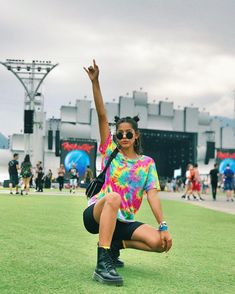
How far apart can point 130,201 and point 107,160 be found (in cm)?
37

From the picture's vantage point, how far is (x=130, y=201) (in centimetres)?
428

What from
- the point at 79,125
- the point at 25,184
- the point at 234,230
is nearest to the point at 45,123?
the point at 79,125

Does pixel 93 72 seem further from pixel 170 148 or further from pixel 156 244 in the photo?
pixel 170 148

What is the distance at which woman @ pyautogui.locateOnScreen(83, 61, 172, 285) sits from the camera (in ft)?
13.5

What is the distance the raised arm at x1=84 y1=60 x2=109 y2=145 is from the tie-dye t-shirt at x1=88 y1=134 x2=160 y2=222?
0.49 ft

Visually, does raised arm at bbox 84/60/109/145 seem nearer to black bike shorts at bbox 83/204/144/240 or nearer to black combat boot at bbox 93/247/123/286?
black bike shorts at bbox 83/204/144/240

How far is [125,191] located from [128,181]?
8cm

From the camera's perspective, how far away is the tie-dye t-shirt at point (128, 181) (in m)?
4.26

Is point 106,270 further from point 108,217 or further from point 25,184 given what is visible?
point 25,184

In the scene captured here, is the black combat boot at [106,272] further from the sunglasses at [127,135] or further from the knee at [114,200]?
the sunglasses at [127,135]

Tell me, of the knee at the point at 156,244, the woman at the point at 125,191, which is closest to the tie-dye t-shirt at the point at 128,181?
the woman at the point at 125,191

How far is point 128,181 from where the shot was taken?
167 inches

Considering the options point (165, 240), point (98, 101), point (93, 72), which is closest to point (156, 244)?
point (165, 240)

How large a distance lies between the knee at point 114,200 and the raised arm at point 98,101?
1.68 feet
